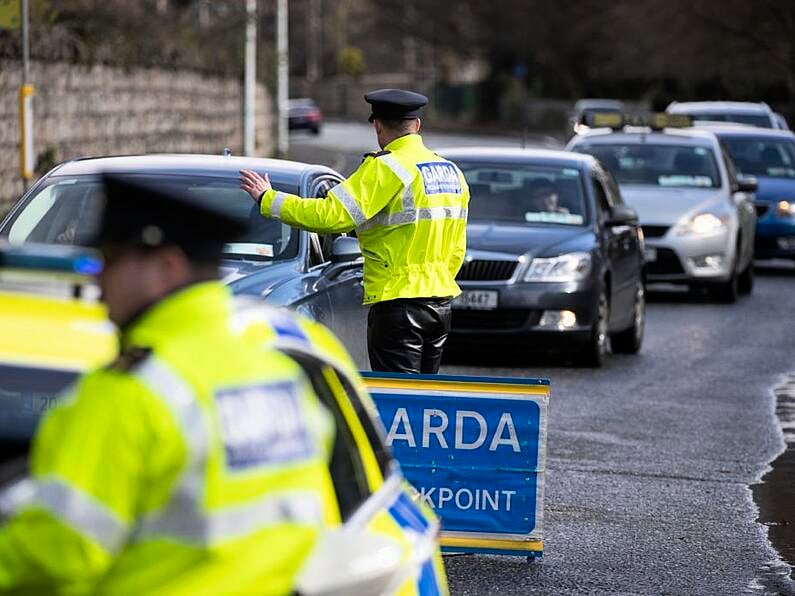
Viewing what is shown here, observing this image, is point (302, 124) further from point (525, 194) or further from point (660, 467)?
point (660, 467)

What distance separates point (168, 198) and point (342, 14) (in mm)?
114506

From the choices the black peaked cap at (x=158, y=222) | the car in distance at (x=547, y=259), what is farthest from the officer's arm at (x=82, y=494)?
the car in distance at (x=547, y=259)

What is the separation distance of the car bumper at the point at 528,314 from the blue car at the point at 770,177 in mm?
10178

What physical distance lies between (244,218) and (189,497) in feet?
19.0

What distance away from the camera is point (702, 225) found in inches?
736

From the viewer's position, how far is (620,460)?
989cm

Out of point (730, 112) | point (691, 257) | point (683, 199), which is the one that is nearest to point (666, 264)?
point (691, 257)

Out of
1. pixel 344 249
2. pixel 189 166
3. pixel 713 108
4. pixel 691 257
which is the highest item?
pixel 189 166

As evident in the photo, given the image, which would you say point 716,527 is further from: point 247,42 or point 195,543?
point 247,42

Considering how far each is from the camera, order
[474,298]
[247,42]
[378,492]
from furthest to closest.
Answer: [247,42], [474,298], [378,492]

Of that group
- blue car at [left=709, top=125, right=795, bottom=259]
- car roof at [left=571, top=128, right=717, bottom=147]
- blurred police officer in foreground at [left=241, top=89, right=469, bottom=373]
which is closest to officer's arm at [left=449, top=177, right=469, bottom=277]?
blurred police officer in foreground at [left=241, top=89, right=469, bottom=373]

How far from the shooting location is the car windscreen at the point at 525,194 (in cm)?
1419

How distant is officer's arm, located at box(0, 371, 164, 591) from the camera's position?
289 cm

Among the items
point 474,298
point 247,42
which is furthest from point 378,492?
point 247,42
